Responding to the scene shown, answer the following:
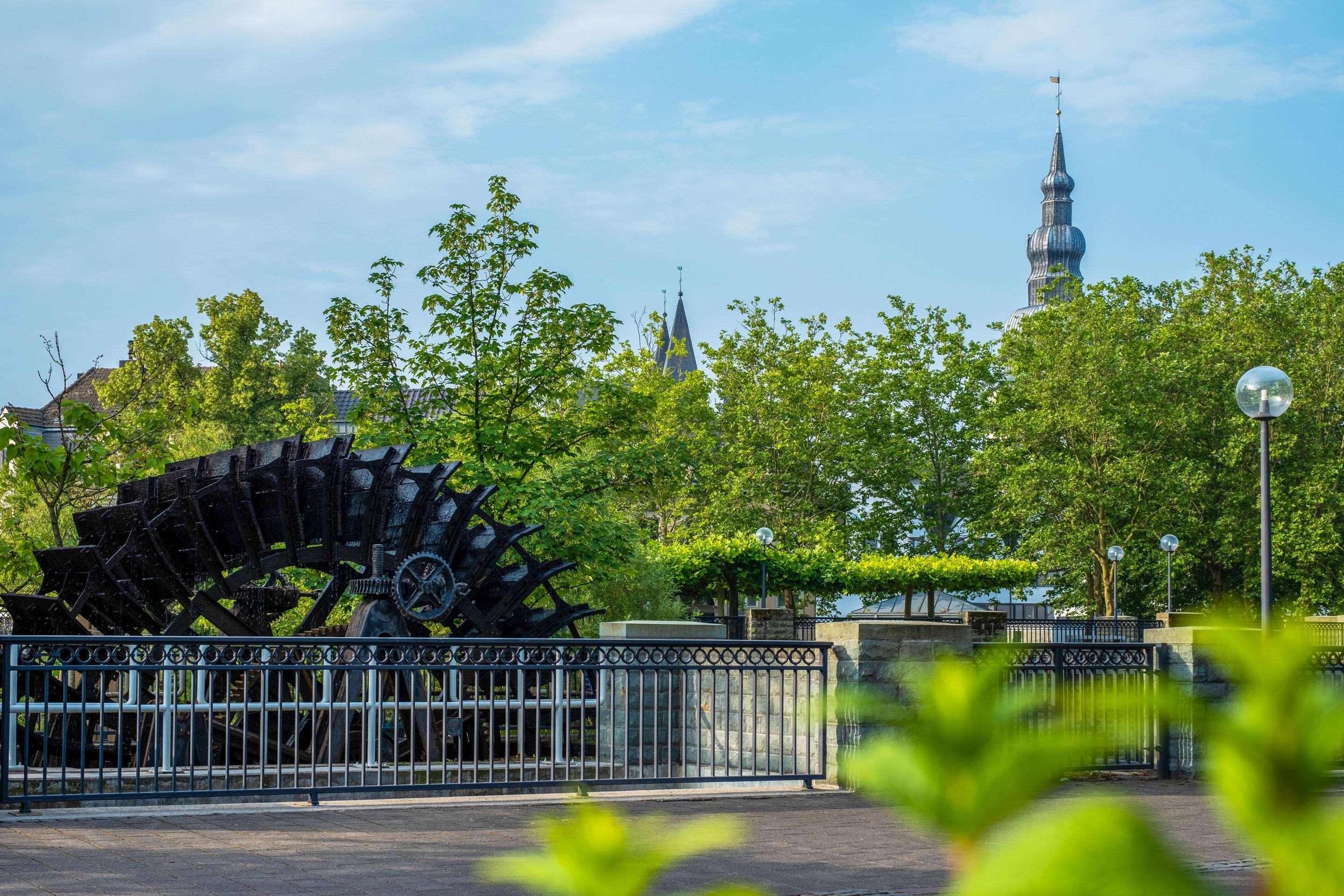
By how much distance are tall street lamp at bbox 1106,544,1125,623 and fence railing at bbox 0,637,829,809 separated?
29608 millimetres

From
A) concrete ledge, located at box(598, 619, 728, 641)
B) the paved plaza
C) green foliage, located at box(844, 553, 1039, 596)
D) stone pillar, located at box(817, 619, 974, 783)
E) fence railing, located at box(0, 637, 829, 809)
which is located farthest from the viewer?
green foliage, located at box(844, 553, 1039, 596)

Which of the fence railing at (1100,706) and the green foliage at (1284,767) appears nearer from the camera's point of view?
the green foliage at (1284,767)

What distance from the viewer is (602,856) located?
54 cm

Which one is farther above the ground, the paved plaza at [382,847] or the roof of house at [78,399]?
the roof of house at [78,399]

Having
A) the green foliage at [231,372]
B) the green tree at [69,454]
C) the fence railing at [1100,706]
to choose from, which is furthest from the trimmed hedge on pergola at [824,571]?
the fence railing at [1100,706]

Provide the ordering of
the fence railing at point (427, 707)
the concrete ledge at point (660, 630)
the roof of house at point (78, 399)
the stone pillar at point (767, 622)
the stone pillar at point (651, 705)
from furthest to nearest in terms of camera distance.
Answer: the roof of house at point (78, 399)
the stone pillar at point (767, 622)
the concrete ledge at point (660, 630)
the stone pillar at point (651, 705)
the fence railing at point (427, 707)

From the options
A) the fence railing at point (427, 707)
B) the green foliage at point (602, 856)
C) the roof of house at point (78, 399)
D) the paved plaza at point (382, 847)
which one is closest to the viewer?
the green foliage at point (602, 856)

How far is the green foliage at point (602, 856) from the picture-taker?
53 cm

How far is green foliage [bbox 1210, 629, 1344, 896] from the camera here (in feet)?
1.36

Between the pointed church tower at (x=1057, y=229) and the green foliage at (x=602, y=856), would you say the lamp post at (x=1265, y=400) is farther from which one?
the pointed church tower at (x=1057, y=229)

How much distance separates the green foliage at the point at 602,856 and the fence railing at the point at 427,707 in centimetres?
722

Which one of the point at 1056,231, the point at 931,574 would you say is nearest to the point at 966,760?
the point at 931,574

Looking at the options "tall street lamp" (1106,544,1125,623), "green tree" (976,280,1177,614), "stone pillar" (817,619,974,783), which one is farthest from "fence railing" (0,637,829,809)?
"green tree" (976,280,1177,614)

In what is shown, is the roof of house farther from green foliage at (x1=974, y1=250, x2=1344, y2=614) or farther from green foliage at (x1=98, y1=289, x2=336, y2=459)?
green foliage at (x1=974, y1=250, x2=1344, y2=614)
